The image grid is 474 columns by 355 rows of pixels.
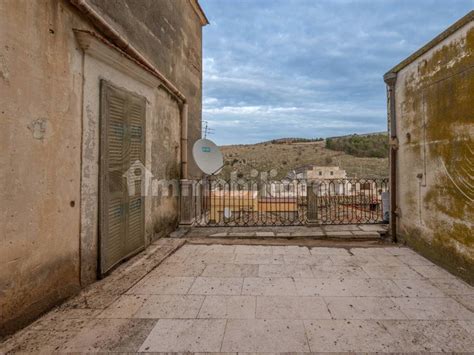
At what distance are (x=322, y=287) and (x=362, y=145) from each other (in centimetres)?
4134

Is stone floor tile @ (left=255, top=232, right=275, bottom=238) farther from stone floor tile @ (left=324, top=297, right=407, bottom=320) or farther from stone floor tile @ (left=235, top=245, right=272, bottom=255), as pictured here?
stone floor tile @ (left=324, top=297, right=407, bottom=320)

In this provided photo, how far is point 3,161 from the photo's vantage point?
2.19m

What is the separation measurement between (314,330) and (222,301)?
1.02 meters

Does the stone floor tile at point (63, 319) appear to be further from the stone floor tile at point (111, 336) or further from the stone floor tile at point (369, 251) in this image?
the stone floor tile at point (369, 251)

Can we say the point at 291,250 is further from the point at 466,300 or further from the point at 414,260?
the point at 466,300

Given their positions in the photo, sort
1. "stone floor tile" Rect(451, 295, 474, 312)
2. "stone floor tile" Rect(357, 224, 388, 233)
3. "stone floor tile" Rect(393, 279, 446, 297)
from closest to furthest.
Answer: "stone floor tile" Rect(451, 295, 474, 312), "stone floor tile" Rect(393, 279, 446, 297), "stone floor tile" Rect(357, 224, 388, 233)

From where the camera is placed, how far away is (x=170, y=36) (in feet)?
20.7

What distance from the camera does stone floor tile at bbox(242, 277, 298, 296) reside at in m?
3.20

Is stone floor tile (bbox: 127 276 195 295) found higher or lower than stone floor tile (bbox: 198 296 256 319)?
higher

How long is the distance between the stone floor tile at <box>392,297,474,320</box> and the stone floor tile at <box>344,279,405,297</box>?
16 cm

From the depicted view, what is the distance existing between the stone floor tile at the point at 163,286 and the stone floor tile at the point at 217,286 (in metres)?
0.10

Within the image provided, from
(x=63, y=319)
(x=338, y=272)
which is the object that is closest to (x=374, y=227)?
(x=338, y=272)

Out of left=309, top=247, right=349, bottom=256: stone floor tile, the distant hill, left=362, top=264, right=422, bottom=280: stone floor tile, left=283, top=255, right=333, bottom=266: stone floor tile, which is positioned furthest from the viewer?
the distant hill

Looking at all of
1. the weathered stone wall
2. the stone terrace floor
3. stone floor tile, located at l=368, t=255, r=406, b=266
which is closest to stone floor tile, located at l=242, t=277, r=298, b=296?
the stone terrace floor
